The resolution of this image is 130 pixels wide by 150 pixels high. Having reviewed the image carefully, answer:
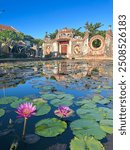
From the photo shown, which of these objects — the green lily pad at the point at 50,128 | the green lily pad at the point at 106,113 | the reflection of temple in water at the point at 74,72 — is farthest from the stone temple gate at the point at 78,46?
the green lily pad at the point at 50,128

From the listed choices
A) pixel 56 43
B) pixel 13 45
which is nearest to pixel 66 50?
pixel 56 43

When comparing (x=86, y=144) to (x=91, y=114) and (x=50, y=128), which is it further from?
(x=91, y=114)

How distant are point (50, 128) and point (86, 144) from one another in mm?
539

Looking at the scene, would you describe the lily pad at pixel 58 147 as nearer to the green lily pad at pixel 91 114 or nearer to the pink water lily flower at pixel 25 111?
the pink water lily flower at pixel 25 111

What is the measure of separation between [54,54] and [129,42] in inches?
1359

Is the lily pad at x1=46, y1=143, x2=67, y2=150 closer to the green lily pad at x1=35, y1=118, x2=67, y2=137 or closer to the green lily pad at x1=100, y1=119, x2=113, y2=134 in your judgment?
the green lily pad at x1=35, y1=118, x2=67, y2=137

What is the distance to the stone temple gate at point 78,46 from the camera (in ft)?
101

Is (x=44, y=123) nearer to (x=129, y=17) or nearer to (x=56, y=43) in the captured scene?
(x=129, y=17)

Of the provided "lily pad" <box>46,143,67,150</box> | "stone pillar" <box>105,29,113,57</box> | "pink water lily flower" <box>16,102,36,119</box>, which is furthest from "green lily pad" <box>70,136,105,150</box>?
"stone pillar" <box>105,29,113,57</box>

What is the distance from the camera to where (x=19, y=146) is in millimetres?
1778

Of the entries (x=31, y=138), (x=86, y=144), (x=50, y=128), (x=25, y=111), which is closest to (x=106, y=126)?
(x=86, y=144)

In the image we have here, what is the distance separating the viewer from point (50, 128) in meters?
2.11

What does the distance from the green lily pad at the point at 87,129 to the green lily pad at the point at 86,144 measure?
14 cm

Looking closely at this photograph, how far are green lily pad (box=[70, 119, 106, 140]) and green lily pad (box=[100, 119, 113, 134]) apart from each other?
0.17 ft
